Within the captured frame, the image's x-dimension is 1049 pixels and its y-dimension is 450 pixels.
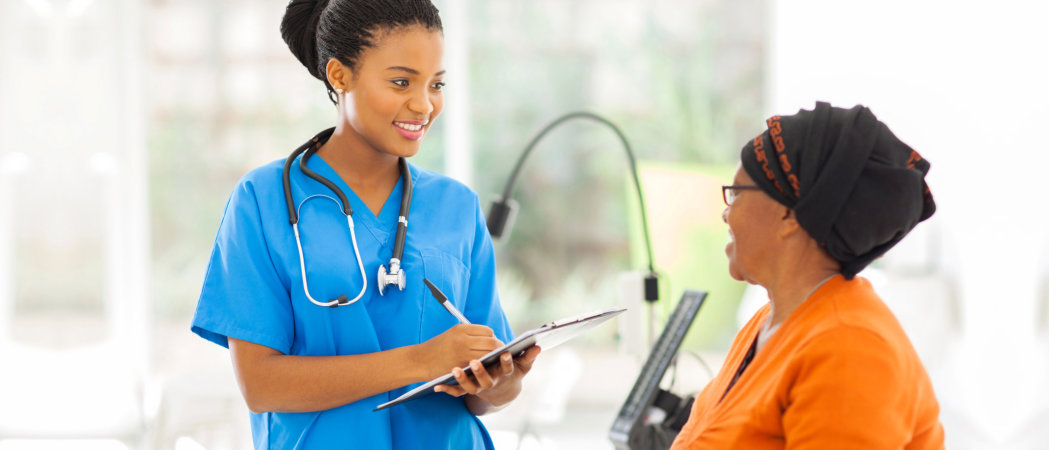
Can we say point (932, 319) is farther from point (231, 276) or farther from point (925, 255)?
point (231, 276)

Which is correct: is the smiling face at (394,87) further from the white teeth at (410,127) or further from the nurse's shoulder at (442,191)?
the nurse's shoulder at (442,191)

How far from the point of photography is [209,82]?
12.5 ft

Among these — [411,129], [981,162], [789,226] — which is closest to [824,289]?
[789,226]

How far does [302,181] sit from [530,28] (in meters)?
2.62

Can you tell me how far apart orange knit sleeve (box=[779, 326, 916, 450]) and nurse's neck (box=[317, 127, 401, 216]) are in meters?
0.71

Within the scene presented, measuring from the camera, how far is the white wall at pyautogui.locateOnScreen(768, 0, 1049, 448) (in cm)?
298

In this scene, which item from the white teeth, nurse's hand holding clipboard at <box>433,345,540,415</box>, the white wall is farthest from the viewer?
the white wall

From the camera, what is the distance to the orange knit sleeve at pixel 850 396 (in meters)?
0.91

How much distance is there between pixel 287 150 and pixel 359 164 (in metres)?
2.62

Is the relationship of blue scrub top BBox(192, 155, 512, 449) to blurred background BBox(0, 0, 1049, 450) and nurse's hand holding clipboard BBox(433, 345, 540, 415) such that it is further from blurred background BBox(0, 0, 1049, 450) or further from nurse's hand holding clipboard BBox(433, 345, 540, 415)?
blurred background BBox(0, 0, 1049, 450)

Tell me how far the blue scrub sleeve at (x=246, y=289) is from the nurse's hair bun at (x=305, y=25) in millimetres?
255

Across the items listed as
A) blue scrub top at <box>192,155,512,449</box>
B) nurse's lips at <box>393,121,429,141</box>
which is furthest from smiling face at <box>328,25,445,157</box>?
blue scrub top at <box>192,155,512,449</box>

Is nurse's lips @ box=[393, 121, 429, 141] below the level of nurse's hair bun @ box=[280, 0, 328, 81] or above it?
below

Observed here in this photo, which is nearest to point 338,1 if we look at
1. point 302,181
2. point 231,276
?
point 302,181
